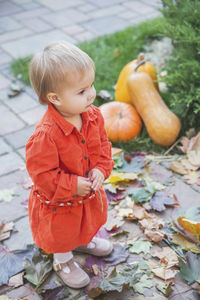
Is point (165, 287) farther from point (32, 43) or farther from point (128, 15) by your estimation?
point (128, 15)

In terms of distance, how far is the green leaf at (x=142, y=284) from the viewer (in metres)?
1.96

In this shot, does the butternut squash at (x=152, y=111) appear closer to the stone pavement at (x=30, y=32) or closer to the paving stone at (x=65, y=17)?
the stone pavement at (x=30, y=32)

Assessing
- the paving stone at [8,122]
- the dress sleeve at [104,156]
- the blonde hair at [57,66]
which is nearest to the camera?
the blonde hair at [57,66]

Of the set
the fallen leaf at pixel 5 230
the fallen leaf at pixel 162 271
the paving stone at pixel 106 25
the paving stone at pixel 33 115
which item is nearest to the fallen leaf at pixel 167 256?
the fallen leaf at pixel 162 271

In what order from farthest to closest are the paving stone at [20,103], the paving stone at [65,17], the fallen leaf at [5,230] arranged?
1. the paving stone at [65,17]
2. the paving stone at [20,103]
3. the fallen leaf at [5,230]

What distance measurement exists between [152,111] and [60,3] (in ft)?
12.2

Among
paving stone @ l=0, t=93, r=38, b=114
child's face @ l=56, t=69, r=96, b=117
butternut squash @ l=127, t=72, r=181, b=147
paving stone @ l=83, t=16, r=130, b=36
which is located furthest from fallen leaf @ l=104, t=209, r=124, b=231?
paving stone @ l=83, t=16, r=130, b=36

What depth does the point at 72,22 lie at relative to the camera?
5344 mm

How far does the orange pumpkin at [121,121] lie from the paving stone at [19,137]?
0.73 m

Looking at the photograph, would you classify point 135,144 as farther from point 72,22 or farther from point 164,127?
point 72,22

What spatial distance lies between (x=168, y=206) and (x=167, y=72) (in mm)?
1403

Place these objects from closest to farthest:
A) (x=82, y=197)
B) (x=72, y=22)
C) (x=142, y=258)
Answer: (x=82, y=197) → (x=142, y=258) → (x=72, y=22)

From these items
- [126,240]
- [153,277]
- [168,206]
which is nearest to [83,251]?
[126,240]

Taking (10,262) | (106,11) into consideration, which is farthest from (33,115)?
(106,11)
